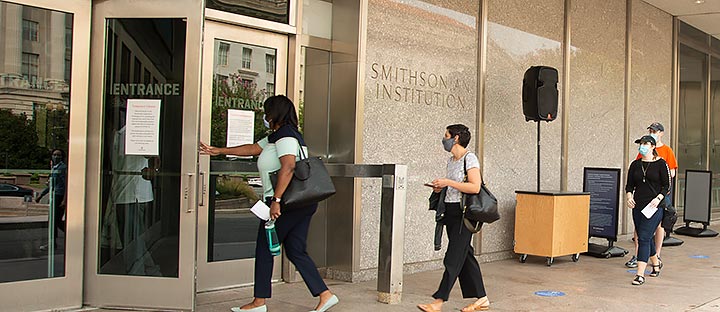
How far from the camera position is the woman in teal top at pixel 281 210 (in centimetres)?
531

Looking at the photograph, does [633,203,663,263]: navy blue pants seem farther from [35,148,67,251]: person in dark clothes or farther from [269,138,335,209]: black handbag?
[35,148,67,251]: person in dark clothes

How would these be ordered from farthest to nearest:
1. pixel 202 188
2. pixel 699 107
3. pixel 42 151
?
pixel 699 107 < pixel 202 188 < pixel 42 151

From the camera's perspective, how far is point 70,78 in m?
5.61

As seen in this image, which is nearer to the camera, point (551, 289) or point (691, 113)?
point (551, 289)

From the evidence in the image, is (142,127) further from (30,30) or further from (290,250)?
(290,250)

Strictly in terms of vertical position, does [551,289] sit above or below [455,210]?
below

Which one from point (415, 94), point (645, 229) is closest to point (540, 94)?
point (415, 94)

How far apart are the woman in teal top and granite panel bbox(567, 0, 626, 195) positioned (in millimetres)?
5770

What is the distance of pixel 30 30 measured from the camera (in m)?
5.46

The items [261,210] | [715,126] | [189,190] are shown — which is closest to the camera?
[261,210]

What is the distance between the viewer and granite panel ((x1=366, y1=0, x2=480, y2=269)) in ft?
24.0

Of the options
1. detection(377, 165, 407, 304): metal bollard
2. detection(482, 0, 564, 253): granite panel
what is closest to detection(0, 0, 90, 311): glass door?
detection(377, 165, 407, 304): metal bollard

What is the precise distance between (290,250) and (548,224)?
156 inches

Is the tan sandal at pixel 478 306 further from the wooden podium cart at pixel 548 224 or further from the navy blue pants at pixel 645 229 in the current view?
the wooden podium cart at pixel 548 224
